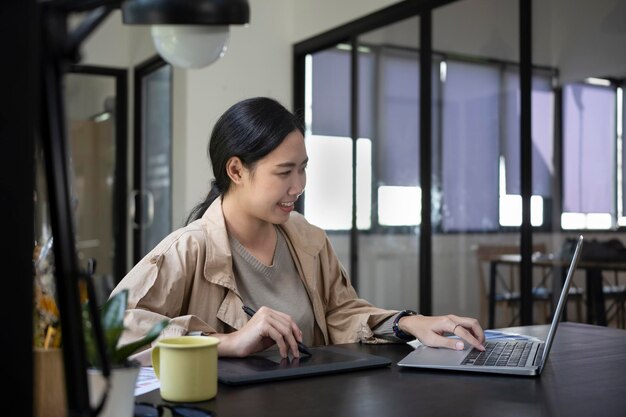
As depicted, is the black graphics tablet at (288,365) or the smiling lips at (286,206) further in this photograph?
the smiling lips at (286,206)

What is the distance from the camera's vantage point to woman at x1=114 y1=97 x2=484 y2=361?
1.69 meters

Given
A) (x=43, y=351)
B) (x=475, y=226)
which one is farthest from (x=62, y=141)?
(x=475, y=226)

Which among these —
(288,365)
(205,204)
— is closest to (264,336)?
(288,365)

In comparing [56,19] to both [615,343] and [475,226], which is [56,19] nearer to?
[615,343]

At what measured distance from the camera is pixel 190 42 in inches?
43.1

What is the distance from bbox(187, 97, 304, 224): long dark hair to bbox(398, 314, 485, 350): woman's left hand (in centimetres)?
54

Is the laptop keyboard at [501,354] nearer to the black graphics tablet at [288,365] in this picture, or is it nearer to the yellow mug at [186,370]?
the black graphics tablet at [288,365]

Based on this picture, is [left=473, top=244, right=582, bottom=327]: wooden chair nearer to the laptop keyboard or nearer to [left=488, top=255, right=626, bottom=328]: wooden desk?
[left=488, top=255, right=626, bottom=328]: wooden desk

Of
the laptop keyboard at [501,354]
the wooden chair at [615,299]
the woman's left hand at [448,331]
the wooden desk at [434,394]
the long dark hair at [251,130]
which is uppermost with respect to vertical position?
the long dark hair at [251,130]

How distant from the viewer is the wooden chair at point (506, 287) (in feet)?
11.5

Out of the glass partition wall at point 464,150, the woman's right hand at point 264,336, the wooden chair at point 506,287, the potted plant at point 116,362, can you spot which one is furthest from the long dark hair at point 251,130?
the wooden chair at point 506,287

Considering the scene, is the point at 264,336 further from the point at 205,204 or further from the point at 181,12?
the point at 181,12

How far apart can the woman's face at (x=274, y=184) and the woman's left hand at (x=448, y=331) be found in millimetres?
431

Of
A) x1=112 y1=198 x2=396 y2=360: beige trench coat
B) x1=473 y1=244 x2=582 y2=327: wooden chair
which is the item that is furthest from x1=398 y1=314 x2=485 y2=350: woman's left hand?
x1=473 y1=244 x2=582 y2=327: wooden chair
